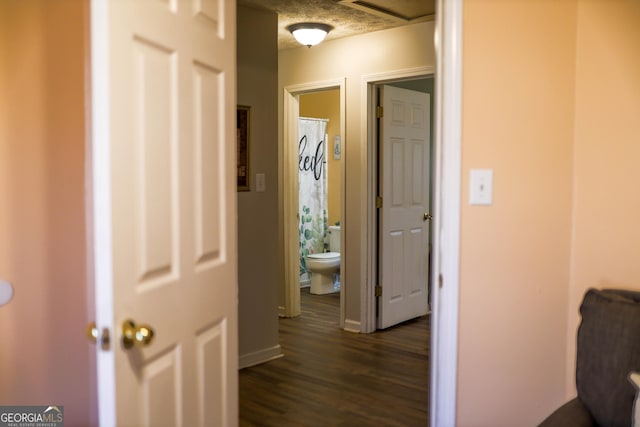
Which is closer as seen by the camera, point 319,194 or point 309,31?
point 309,31

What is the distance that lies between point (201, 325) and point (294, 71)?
3433 millimetres

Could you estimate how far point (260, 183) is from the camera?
3734mm

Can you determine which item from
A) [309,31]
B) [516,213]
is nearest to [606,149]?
[516,213]

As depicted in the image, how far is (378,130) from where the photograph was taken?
14.6 ft

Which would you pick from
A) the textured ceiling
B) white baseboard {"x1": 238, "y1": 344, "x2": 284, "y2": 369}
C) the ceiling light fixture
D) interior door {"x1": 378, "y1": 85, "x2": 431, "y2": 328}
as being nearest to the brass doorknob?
white baseboard {"x1": 238, "y1": 344, "x2": 284, "y2": 369}

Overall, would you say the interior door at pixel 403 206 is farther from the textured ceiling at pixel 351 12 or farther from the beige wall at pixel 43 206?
the beige wall at pixel 43 206

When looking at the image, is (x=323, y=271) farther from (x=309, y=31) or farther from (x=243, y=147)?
(x=309, y=31)

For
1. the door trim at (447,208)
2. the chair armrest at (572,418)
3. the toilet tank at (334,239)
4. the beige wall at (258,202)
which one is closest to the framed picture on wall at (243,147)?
the beige wall at (258,202)

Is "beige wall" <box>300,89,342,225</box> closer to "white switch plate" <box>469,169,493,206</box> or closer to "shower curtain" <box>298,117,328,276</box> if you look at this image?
"shower curtain" <box>298,117,328,276</box>

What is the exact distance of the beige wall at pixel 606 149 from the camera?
186cm

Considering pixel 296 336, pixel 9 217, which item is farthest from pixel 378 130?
pixel 9 217

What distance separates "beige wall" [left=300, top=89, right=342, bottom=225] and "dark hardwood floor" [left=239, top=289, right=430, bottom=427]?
6.91ft

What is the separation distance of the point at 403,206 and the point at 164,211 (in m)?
3.38

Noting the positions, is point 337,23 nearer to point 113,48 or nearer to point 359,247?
point 359,247
